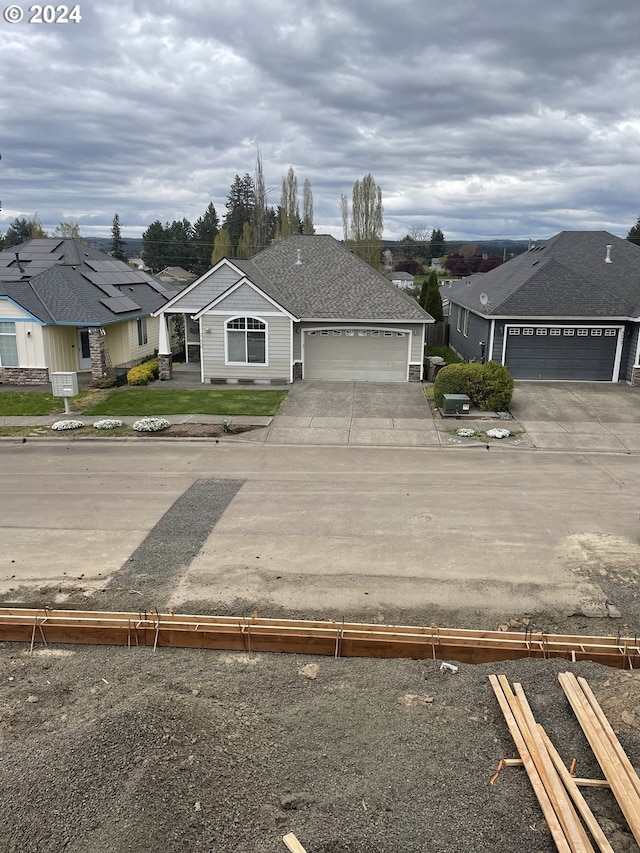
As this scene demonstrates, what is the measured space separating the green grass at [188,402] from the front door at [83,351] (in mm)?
3925

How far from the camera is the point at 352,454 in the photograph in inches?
659

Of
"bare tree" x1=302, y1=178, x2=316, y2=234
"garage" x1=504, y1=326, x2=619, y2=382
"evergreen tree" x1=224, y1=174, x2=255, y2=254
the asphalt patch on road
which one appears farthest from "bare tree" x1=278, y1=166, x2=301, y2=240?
the asphalt patch on road

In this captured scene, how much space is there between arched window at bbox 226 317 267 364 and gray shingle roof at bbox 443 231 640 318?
28.7 feet

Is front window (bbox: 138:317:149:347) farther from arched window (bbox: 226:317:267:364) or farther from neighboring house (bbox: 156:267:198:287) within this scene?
neighboring house (bbox: 156:267:198:287)

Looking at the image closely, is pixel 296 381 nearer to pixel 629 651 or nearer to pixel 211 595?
pixel 211 595

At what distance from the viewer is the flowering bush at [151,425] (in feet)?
61.1

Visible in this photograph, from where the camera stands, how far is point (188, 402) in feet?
72.1

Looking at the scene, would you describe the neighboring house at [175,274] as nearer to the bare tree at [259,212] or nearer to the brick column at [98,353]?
the bare tree at [259,212]

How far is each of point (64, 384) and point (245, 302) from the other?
7317 millimetres

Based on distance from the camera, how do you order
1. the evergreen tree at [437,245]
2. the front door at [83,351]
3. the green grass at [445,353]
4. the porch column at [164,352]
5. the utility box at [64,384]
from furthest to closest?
the evergreen tree at [437,245]
the green grass at [445,353]
the front door at [83,351]
the porch column at [164,352]
the utility box at [64,384]

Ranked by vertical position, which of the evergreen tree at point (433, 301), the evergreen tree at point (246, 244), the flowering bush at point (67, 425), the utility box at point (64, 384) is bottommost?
the flowering bush at point (67, 425)

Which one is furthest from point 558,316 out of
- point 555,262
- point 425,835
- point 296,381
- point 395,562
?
point 425,835

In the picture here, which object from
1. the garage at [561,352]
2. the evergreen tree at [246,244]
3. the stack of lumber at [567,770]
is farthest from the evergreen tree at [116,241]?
the stack of lumber at [567,770]

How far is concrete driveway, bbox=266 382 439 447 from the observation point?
1808cm
